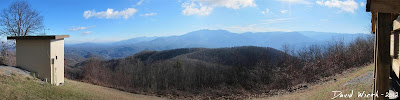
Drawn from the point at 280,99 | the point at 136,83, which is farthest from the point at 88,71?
the point at 280,99

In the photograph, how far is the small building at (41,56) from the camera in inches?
440

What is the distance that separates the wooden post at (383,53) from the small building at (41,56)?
39.6 feet

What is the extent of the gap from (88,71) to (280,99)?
3048cm

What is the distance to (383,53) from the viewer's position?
2.56 metres

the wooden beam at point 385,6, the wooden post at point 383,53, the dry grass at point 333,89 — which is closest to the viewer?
the wooden beam at point 385,6

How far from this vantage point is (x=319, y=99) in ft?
28.0

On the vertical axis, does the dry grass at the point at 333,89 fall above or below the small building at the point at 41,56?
below

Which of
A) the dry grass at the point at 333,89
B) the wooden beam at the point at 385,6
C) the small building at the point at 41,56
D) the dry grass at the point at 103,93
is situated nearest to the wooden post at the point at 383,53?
the wooden beam at the point at 385,6

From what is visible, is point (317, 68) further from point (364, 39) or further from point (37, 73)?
point (37, 73)

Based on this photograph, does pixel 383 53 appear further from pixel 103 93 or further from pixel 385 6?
pixel 103 93

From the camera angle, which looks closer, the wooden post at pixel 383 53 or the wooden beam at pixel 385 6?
the wooden beam at pixel 385 6

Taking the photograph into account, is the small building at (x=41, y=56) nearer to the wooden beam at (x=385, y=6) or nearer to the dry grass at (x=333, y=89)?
the dry grass at (x=333, y=89)

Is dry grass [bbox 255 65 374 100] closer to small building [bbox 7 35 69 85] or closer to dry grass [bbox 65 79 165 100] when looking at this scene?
dry grass [bbox 65 79 165 100]

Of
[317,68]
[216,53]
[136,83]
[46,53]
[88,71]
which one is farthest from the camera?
[216,53]
